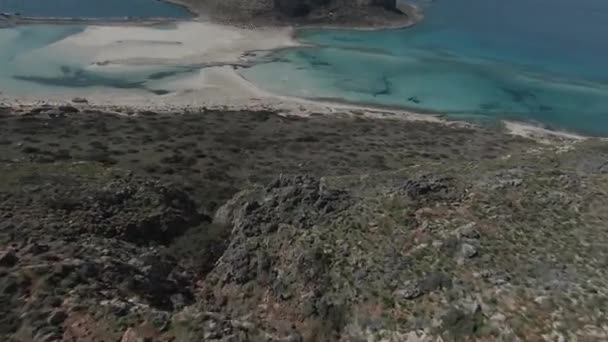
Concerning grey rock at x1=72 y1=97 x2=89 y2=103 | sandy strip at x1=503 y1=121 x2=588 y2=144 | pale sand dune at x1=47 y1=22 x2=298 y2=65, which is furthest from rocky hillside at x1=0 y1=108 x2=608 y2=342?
pale sand dune at x1=47 y1=22 x2=298 y2=65

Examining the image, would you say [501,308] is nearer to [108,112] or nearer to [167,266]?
[167,266]

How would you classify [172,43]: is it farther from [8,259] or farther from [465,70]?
[8,259]

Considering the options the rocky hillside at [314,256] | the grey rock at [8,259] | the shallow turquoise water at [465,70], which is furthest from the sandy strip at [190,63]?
the grey rock at [8,259]

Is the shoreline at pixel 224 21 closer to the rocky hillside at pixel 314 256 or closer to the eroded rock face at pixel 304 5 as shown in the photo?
the eroded rock face at pixel 304 5

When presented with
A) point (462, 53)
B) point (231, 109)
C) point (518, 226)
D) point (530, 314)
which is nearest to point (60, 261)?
point (530, 314)

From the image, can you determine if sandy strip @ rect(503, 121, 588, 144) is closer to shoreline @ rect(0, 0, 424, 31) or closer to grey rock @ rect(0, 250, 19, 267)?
shoreline @ rect(0, 0, 424, 31)

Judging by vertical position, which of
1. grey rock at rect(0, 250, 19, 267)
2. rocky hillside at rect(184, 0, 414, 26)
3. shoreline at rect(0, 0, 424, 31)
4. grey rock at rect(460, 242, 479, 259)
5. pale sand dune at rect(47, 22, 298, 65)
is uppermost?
rocky hillside at rect(184, 0, 414, 26)
